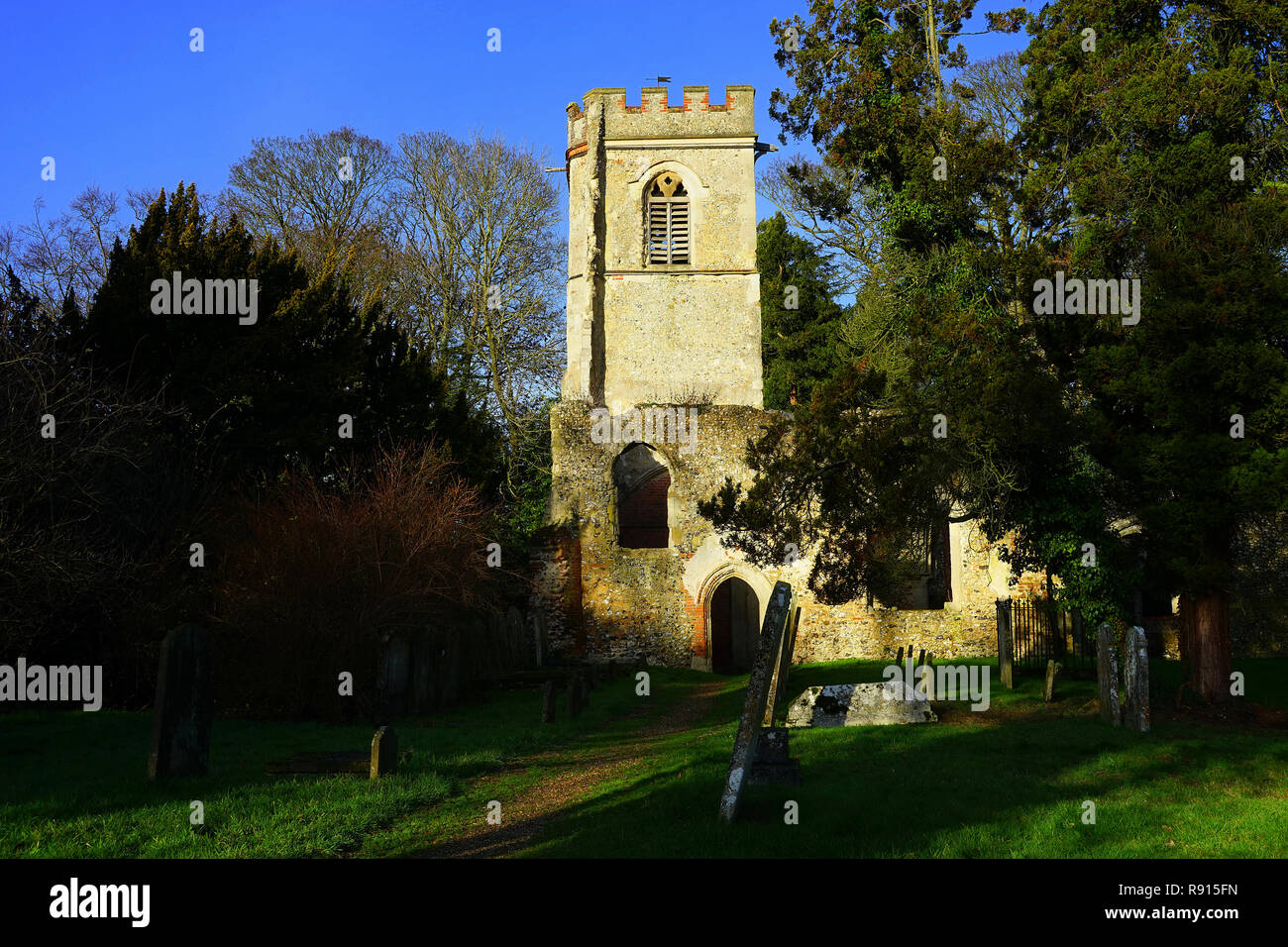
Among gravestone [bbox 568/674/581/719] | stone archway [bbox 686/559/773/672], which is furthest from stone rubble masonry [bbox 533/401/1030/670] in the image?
gravestone [bbox 568/674/581/719]

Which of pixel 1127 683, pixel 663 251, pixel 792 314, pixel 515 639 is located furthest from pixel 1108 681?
pixel 792 314

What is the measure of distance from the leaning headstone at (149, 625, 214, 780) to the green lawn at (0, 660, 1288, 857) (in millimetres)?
263

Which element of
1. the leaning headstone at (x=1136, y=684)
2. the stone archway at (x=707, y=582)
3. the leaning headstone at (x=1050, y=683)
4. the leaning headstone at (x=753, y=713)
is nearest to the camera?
the leaning headstone at (x=753, y=713)

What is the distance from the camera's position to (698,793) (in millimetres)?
8023

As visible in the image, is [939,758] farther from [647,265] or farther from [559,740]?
[647,265]

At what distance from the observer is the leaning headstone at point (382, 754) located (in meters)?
8.98

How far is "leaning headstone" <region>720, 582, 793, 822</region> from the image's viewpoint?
716cm

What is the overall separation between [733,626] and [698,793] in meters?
20.4

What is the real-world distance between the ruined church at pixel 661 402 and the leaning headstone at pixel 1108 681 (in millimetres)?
11623

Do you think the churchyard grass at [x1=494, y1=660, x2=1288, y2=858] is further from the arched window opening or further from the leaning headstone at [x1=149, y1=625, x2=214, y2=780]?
the arched window opening

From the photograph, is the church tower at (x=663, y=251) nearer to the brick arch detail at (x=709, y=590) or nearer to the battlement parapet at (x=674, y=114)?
the battlement parapet at (x=674, y=114)

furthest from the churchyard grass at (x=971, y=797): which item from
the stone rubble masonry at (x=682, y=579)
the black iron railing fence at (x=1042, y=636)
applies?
the stone rubble masonry at (x=682, y=579)

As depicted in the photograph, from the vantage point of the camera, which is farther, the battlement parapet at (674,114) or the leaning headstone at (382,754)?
the battlement parapet at (674,114)
